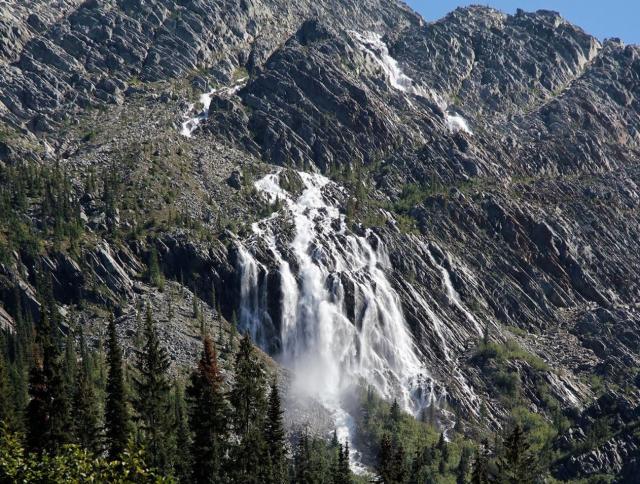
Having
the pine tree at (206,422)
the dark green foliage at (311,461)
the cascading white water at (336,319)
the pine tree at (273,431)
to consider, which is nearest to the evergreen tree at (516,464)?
the pine tree at (273,431)

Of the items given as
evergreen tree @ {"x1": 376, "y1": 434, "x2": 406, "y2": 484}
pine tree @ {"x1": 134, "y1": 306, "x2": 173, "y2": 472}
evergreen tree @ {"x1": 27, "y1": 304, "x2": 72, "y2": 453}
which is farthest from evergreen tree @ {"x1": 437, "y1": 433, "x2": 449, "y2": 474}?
evergreen tree @ {"x1": 27, "y1": 304, "x2": 72, "y2": 453}

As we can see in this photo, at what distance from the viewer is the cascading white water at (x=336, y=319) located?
162 m

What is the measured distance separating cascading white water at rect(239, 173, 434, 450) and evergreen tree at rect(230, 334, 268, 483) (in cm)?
8968

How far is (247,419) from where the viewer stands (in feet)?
207

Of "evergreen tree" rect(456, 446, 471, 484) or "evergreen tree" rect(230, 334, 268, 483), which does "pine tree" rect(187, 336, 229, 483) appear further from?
"evergreen tree" rect(456, 446, 471, 484)

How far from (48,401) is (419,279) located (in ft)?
449

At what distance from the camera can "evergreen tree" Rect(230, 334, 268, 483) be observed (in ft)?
202

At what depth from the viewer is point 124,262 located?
161250 mm

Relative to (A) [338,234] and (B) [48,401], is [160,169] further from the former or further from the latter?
(B) [48,401]

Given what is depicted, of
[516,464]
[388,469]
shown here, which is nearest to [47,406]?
[388,469]

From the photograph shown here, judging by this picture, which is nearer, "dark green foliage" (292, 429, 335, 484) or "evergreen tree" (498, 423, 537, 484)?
"evergreen tree" (498, 423, 537, 484)

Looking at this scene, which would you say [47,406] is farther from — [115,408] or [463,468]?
[463,468]

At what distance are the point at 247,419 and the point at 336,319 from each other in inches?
4241

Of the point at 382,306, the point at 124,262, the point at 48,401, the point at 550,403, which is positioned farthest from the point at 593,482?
the point at 48,401
